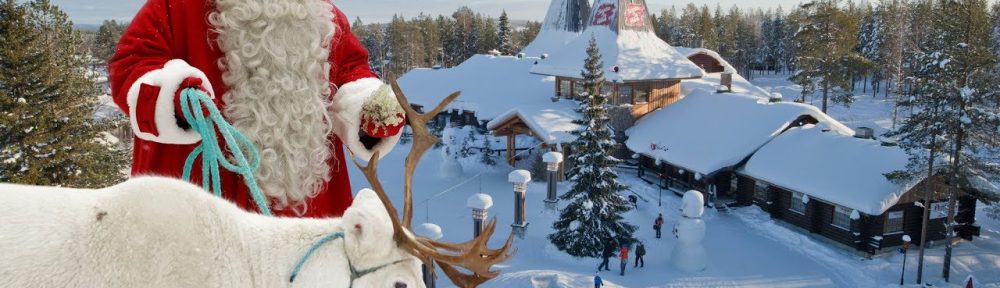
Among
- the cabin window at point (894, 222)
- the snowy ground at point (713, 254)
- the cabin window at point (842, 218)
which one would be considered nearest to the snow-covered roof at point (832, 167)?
the cabin window at point (842, 218)

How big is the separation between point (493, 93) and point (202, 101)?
25.2 meters

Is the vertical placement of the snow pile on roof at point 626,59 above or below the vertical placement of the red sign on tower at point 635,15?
below

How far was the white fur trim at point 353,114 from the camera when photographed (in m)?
2.53

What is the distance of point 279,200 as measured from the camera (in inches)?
94.2

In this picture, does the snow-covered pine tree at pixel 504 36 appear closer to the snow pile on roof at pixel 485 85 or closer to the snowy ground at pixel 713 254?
the snow pile on roof at pixel 485 85

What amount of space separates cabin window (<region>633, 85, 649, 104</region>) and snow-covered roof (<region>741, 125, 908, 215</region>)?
6.06 meters

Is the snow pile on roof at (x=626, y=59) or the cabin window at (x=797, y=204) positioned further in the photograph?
the snow pile on roof at (x=626, y=59)

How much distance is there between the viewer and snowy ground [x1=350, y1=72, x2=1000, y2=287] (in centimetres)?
1316

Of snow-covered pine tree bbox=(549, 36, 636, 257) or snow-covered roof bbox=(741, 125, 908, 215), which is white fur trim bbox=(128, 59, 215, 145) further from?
snow-covered roof bbox=(741, 125, 908, 215)

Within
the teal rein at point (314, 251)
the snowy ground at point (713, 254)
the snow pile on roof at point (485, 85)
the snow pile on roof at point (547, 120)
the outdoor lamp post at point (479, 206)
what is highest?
the teal rein at point (314, 251)

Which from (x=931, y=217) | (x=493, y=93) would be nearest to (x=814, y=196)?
(x=931, y=217)

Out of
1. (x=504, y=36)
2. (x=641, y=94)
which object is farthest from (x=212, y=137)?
(x=504, y=36)

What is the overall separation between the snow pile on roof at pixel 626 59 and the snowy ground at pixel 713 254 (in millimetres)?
4989

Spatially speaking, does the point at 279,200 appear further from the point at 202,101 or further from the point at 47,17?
the point at 47,17
